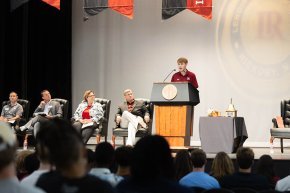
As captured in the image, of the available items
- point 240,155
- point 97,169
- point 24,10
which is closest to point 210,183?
point 240,155

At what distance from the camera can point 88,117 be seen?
27.7ft

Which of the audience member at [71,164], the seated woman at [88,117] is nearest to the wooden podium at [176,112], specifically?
the seated woman at [88,117]

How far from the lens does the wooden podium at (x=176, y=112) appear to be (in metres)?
7.19

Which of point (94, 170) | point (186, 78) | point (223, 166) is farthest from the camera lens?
point (186, 78)

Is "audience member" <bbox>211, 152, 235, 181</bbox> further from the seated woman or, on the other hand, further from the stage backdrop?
the stage backdrop

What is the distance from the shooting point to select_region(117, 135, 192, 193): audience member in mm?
2309

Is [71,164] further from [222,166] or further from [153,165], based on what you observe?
[222,166]

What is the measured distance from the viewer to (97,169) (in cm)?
319

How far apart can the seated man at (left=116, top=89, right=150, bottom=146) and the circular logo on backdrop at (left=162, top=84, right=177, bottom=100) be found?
0.90m

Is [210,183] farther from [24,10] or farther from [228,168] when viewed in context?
[24,10]

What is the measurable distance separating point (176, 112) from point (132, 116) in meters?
1.08

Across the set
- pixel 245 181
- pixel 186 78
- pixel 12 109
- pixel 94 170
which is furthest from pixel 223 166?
pixel 12 109

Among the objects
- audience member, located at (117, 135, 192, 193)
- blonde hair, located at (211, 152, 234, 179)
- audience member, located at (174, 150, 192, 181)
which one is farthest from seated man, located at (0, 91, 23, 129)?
audience member, located at (117, 135, 192, 193)

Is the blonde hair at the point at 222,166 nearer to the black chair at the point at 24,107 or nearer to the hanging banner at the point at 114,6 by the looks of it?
the hanging banner at the point at 114,6
